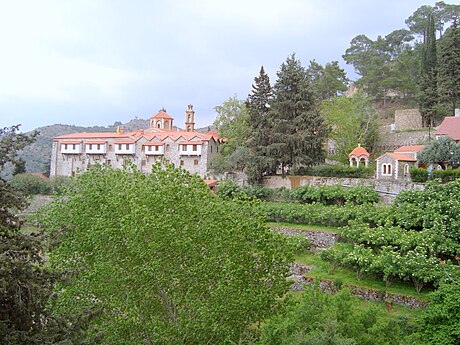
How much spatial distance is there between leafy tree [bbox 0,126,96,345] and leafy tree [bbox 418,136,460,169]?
2741 centimetres

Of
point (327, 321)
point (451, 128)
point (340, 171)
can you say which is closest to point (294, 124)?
point (340, 171)

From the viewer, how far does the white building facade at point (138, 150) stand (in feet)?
144

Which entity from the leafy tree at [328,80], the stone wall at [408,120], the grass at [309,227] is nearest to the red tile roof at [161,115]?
the leafy tree at [328,80]

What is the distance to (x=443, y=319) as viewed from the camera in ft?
45.9

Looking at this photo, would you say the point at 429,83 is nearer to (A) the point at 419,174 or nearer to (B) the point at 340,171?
(B) the point at 340,171

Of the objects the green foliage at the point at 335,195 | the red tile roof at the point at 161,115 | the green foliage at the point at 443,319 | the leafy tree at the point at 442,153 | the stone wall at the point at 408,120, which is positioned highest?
the red tile roof at the point at 161,115

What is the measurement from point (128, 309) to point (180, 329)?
1.41 m

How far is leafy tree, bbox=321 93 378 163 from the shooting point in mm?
38625

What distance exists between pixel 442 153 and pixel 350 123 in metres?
11.0

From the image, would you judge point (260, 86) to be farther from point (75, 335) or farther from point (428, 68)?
point (75, 335)

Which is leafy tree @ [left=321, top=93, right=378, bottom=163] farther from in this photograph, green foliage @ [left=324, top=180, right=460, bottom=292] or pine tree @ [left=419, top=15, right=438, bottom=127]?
green foliage @ [left=324, top=180, right=460, bottom=292]

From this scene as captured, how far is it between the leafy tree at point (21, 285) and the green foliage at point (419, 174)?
24382 millimetres

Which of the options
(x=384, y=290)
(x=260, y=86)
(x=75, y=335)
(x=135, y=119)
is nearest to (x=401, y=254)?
(x=384, y=290)

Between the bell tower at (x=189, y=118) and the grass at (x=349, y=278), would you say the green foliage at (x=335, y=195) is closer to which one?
the grass at (x=349, y=278)
